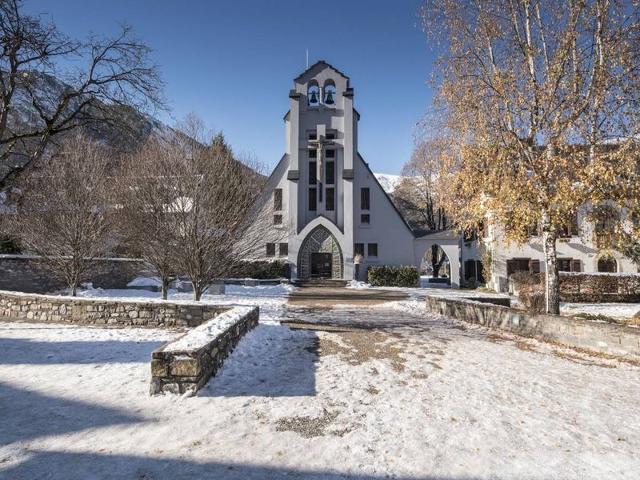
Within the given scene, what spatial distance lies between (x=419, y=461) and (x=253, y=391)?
2.65m

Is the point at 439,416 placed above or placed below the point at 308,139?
below

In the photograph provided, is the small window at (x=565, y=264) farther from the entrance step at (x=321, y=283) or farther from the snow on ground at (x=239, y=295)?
the snow on ground at (x=239, y=295)

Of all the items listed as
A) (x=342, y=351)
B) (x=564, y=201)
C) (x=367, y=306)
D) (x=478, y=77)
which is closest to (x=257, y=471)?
(x=342, y=351)

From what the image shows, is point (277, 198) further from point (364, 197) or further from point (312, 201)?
point (364, 197)

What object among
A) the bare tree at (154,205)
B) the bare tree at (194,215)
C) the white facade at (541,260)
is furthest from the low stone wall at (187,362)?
Answer: the white facade at (541,260)

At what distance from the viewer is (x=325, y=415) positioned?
4.68 m

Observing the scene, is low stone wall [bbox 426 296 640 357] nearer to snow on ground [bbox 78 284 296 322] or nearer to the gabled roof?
snow on ground [bbox 78 284 296 322]

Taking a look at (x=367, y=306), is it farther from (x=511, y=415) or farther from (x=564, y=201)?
(x=511, y=415)

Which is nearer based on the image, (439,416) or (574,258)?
(439,416)

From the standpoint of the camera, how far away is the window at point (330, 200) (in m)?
29.7

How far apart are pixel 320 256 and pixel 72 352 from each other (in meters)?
22.4

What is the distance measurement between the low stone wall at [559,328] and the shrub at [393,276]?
14.6m

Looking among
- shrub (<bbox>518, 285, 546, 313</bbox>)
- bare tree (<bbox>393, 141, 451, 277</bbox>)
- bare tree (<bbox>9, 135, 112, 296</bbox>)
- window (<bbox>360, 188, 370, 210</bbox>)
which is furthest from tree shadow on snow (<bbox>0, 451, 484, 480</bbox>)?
bare tree (<bbox>393, 141, 451, 277</bbox>)

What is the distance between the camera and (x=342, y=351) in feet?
26.3
